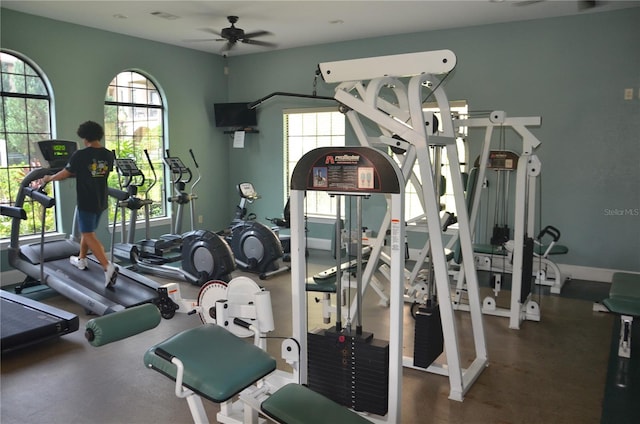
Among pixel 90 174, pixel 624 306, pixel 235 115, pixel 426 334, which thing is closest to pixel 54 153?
pixel 90 174

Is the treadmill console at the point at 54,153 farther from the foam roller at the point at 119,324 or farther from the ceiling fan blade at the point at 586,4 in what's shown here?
the ceiling fan blade at the point at 586,4

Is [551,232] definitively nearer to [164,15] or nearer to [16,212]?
[164,15]

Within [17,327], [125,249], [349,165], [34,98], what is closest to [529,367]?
[349,165]

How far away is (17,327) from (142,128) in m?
4.08

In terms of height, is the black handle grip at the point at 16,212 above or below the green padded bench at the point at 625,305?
above

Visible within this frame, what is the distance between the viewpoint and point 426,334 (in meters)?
3.14

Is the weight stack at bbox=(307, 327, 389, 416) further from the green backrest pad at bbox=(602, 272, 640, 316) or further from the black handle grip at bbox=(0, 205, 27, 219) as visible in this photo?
the black handle grip at bbox=(0, 205, 27, 219)

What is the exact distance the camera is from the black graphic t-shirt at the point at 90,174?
182 inches

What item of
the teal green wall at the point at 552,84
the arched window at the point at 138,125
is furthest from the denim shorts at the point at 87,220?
the arched window at the point at 138,125

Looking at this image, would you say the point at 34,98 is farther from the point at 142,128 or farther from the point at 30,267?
the point at 30,267

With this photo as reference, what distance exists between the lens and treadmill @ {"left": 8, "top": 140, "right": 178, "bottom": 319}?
4562 mm

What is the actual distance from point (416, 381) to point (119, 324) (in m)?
1.95

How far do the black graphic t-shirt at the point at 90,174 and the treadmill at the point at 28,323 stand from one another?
99 centimetres

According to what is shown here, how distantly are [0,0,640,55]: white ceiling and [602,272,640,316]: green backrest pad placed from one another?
9.29ft
